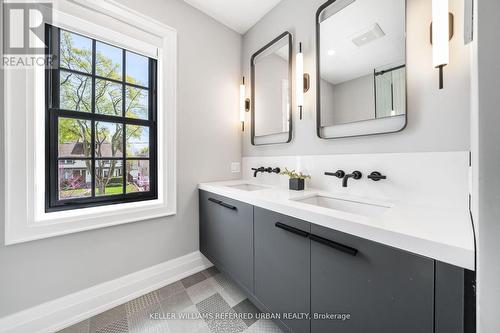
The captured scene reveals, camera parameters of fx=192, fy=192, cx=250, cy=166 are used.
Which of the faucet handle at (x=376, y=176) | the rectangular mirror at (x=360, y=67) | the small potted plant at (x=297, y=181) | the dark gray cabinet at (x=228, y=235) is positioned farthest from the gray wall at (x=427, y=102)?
the dark gray cabinet at (x=228, y=235)

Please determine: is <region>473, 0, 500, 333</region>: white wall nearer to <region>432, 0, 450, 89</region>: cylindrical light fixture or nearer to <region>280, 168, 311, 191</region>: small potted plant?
<region>432, 0, 450, 89</region>: cylindrical light fixture

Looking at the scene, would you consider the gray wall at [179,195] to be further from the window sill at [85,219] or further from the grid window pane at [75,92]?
the grid window pane at [75,92]

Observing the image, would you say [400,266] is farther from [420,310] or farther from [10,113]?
[10,113]

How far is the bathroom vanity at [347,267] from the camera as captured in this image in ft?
1.90

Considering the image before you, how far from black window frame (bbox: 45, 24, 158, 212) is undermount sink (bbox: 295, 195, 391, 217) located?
4.64 ft

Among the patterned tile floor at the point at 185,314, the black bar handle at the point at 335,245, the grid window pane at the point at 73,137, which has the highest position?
the grid window pane at the point at 73,137

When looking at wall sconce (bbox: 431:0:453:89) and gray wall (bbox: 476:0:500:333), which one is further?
wall sconce (bbox: 431:0:453:89)

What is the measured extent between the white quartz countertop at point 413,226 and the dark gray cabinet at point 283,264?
0.08 meters

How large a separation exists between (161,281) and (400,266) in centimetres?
180

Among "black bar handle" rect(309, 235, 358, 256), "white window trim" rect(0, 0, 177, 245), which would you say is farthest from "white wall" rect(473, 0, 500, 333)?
"white window trim" rect(0, 0, 177, 245)

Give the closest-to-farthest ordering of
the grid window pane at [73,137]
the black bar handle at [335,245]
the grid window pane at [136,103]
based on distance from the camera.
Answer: the black bar handle at [335,245]
the grid window pane at [73,137]
the grid window pane at [136,103]

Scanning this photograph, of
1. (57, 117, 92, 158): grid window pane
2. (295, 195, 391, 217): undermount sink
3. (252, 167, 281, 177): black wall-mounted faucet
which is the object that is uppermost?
(57, 117, 92, 158): grid window pane

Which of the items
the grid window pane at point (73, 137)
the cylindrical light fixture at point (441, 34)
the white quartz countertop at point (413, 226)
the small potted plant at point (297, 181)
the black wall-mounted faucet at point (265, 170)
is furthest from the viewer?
the black wall-mounted faucet at point (265, 170)

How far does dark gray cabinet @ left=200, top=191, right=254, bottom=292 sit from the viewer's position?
1351 millimetres
